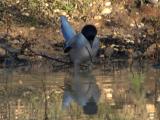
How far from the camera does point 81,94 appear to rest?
7.64 meters

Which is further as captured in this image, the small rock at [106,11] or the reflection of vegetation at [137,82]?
the small rock at [106,11]

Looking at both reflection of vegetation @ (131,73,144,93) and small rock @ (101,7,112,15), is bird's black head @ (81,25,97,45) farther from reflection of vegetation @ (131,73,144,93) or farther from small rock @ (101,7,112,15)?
small rock @ (101,7,112,15)

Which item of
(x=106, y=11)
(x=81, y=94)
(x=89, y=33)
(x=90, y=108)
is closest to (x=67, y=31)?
(x=89, y=33)

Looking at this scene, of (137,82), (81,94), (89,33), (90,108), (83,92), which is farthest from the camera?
(89,33)

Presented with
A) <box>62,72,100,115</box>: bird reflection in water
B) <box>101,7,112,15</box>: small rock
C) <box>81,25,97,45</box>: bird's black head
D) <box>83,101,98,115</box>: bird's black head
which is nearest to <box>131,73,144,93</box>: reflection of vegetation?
<box>62,72,100,115</box>: bird reflection in water

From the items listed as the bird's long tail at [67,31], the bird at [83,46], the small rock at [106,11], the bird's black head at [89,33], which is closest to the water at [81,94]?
the bird at [83,46]

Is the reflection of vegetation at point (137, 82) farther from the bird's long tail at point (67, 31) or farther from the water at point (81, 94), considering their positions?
the bird's long tail at point (67, 31)

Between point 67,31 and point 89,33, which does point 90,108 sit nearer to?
point 89,33

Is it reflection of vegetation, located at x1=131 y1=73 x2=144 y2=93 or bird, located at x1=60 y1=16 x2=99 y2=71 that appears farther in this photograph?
bird, located at x1=60 y1=16 x2=99 y2=71

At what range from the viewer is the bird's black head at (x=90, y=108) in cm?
663

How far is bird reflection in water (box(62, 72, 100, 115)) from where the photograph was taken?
6.95 metres

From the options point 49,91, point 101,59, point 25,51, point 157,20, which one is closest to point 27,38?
point 25,51

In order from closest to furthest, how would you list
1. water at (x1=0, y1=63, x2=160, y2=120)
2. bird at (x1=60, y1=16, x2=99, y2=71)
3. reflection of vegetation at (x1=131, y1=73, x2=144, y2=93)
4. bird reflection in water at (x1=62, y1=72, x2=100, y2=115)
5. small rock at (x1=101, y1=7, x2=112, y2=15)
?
water at (x1=0, y1=63, x2=160, y2=120)
bird reflection in water at (x1=62, y1=72, x2=100, y2=115)
reflection of vegetation at (x1=131, y1=73, x2=144, y2=93)
bird at (x1=60, y1=16, x2=99, y2=71)
small rock at (x1=101, y1=7, x2=112, y2=15)

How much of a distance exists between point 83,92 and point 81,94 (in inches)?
4.3
